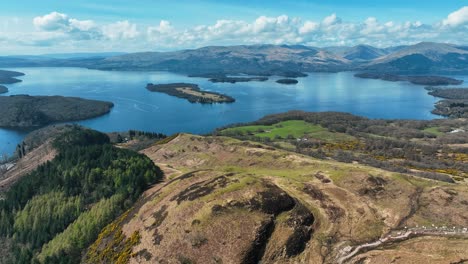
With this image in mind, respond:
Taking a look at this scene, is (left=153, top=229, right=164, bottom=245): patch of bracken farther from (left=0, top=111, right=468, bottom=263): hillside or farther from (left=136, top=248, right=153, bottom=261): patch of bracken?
(left=136, top=248, right=153, bottom=261): patch of bracken

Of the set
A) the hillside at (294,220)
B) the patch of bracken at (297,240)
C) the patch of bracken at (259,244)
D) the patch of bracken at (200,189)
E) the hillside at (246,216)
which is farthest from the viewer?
the patch of bracken at (200,189)

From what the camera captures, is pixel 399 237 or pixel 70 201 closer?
pixel 399 237

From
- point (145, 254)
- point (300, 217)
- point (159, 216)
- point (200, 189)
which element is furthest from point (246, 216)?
point (145, 254)

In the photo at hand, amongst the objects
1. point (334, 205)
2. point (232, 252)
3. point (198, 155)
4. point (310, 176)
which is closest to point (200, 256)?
point (232, 252)

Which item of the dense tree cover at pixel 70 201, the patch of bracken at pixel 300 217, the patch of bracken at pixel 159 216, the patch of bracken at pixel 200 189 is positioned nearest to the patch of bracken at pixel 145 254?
the patch of bracken at pixel 159 216

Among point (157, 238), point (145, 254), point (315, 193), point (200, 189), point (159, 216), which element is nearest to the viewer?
point (145, 254)

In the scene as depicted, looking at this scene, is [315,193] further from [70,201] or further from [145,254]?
[70,201]

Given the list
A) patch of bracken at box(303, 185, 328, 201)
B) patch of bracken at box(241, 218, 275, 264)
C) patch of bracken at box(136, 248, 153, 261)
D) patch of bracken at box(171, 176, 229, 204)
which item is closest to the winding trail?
patch of bracken at box(241, 218, 275, 264)

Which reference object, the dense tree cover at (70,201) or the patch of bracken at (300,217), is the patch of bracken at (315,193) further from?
the dense tree cover at (70,201)
